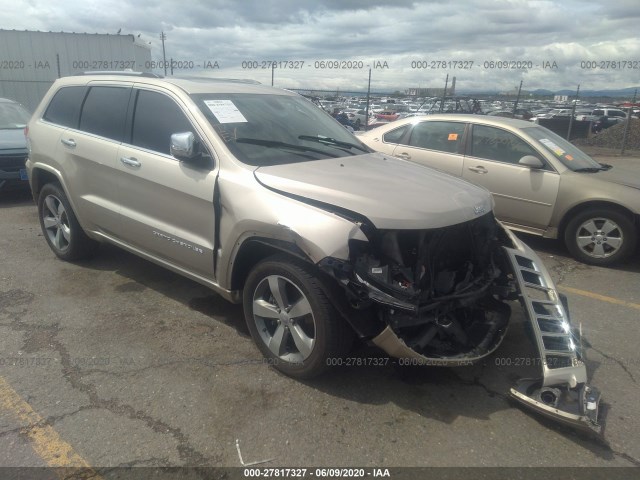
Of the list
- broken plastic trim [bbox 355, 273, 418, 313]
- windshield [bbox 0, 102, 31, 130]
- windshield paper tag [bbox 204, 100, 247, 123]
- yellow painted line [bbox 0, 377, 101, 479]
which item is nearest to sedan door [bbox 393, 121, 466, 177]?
windshield paper tag [bbox 204, 100, 247, 123]

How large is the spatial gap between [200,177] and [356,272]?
141 cm

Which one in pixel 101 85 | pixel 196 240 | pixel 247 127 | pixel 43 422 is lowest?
pixel 43 422

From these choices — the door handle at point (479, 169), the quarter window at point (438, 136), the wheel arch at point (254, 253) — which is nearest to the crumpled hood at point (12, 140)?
the quarter window at point (438, 136)

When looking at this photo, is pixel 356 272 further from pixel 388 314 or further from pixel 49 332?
pixel 49 332

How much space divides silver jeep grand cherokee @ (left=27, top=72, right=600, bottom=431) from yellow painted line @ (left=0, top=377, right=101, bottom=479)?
1.24m

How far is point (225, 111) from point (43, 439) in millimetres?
2437

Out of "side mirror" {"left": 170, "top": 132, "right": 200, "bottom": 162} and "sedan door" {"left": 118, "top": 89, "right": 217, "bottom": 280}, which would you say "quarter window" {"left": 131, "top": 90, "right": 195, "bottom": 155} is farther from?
"side mirror" {"left": 170, "top": 132, "right": 200, "bottom": 162}

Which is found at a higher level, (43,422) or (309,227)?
(309,227)

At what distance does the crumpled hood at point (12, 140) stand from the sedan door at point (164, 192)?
16.4 feet

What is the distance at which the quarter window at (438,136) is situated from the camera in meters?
6.58

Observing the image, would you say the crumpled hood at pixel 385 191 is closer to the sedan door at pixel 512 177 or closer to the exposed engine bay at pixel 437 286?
the exposed engine bay at pixel 437 286

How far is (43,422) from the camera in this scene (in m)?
2.75

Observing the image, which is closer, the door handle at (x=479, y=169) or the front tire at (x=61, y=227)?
the front tire at (x=61, y=227)

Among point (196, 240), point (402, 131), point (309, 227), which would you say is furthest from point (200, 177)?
point (402, 131)
